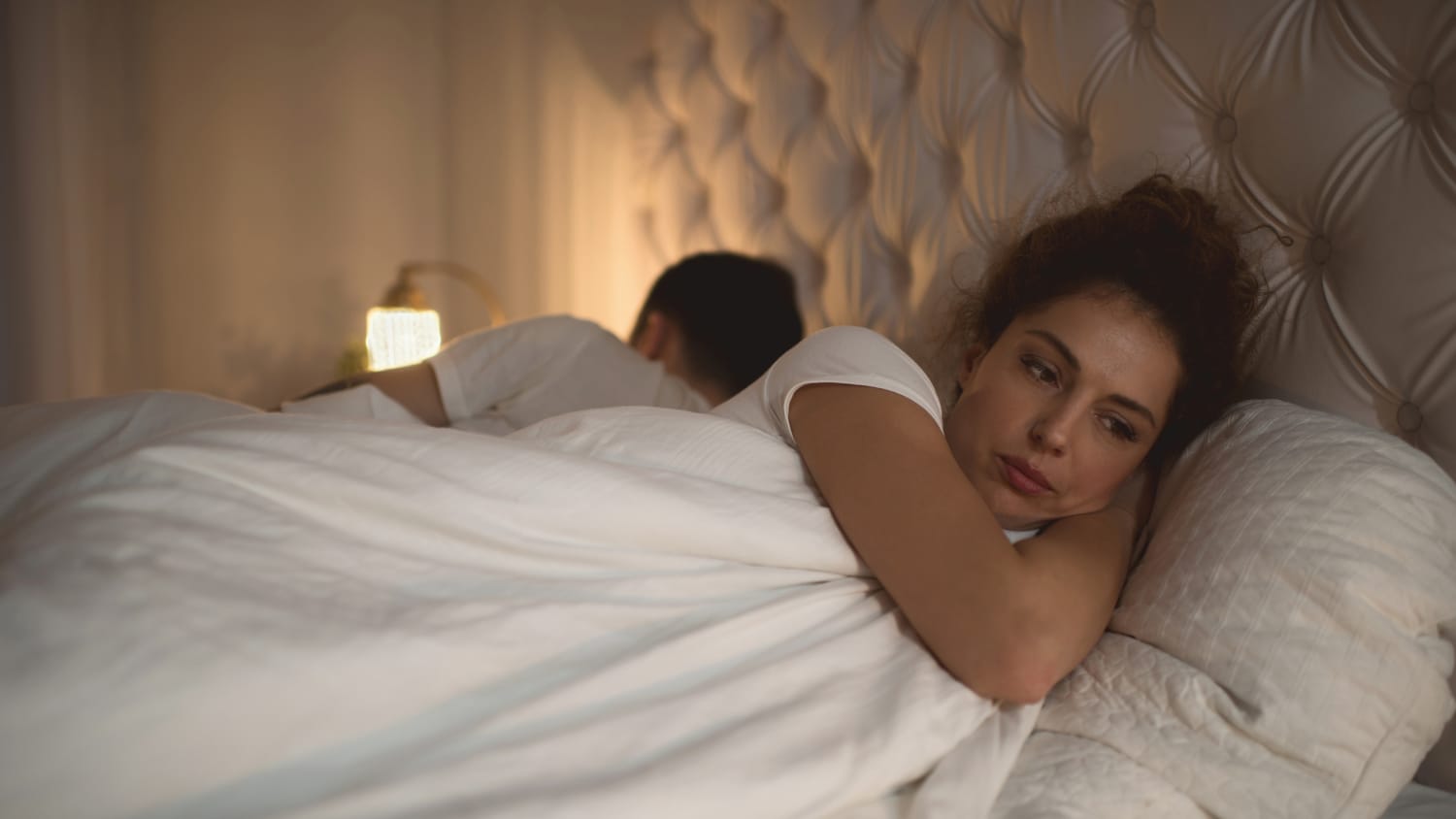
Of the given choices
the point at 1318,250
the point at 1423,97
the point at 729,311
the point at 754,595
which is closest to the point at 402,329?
the point at 729,311

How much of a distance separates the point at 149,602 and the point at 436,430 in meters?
0.27

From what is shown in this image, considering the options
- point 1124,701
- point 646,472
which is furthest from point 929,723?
point 646,472

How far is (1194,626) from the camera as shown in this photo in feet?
2.52

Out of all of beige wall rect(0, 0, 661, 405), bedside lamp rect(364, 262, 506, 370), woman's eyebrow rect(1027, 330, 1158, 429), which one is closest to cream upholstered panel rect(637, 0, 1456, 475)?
woman's eyebrow rect(1027, 330, 1158, 429)

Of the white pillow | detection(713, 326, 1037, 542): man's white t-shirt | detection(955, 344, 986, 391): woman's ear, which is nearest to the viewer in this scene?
the white pillow

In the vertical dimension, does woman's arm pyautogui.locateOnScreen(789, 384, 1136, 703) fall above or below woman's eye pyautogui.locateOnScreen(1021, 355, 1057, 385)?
below

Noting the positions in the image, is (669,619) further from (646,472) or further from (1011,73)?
(1011,73)

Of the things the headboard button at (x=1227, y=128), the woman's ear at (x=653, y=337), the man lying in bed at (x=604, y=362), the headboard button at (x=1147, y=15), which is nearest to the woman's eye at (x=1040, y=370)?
the headboard button at (x=1227, y=128)

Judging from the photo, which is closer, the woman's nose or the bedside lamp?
the woman's nose

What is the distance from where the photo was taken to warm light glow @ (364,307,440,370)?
206 centimetres

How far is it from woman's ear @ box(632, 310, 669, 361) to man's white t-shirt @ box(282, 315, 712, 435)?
0.18 m

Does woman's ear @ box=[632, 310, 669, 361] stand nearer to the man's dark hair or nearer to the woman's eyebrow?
the man's dark hair

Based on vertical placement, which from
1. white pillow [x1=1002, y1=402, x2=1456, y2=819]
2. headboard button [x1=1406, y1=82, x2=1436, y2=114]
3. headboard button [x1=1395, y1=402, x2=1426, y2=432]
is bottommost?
white pillow [x1=1002, y1=402, x2=1456, y2=819]

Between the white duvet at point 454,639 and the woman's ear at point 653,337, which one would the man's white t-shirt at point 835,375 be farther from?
the woman's ear at point 653,337
